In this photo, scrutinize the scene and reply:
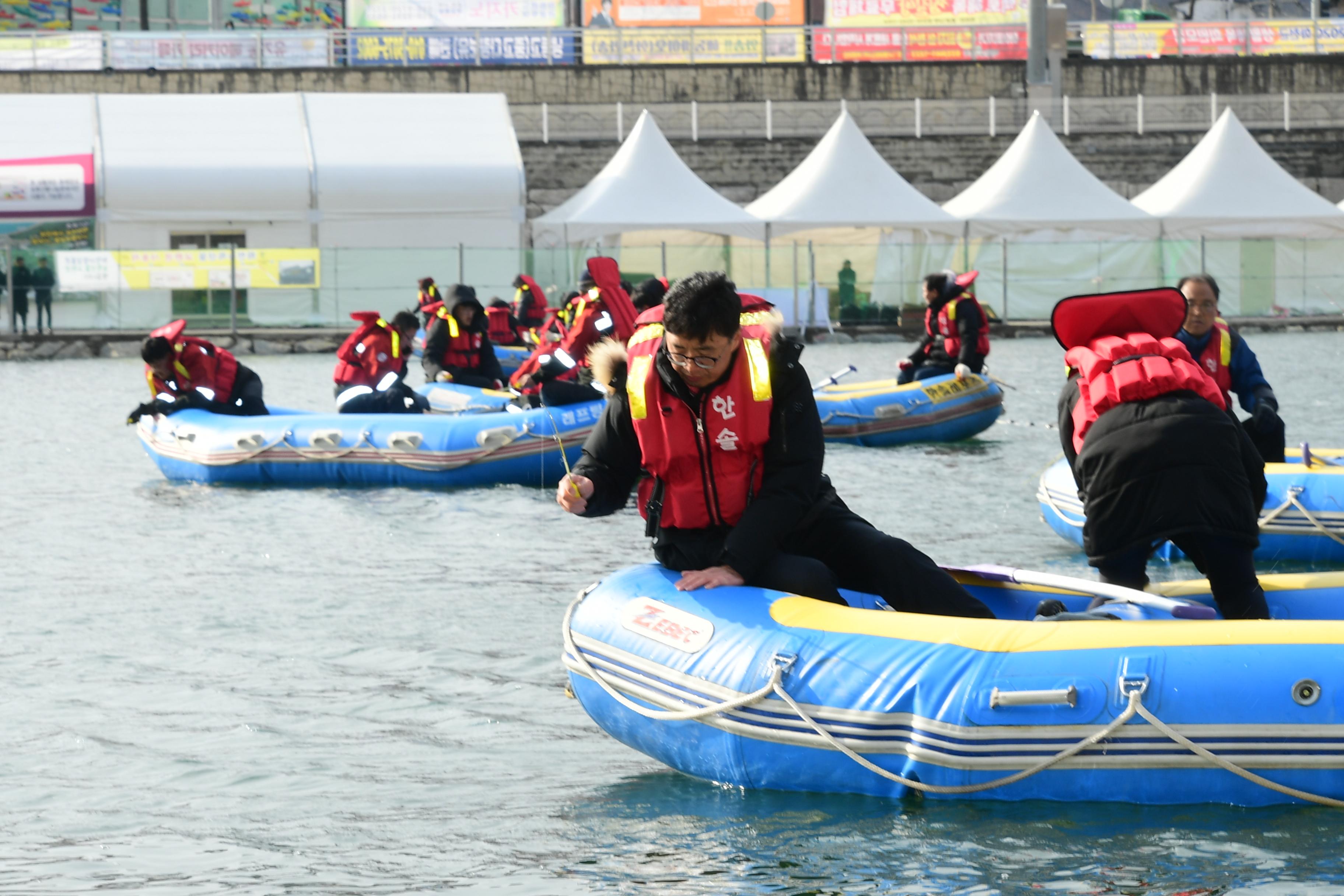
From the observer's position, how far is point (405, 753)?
18.5 ft

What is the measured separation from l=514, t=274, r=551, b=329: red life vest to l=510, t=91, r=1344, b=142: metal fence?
1313 cm

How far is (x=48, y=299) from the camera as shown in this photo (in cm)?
2666

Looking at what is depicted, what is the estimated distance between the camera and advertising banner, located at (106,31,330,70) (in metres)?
34.1

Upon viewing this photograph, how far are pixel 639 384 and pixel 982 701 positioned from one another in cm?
134

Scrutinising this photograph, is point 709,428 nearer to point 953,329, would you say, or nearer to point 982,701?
point 982,701

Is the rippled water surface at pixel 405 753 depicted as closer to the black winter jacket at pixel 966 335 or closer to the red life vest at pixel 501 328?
the black winter jacket at pixel 966 335

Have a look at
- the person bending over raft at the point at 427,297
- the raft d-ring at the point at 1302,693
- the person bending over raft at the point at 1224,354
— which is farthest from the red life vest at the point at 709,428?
the person bending over raft at the point at 427,297

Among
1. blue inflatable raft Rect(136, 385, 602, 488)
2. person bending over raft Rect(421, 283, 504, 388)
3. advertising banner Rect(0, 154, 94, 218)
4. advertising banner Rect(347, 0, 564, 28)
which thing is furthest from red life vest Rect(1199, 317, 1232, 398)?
advertising banner Rect(347, 0, 564, 28)

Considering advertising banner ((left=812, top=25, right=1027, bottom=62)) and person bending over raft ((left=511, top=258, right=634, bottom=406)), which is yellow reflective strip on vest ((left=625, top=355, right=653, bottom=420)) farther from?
advertising banner ((left=812, top=25, right=1027, bottom=62))

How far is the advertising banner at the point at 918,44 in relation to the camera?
118 ft

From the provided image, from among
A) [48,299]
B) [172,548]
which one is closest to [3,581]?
[172,548]

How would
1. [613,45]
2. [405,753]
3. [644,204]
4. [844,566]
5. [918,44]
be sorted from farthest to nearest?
[918,44] → [613,45] → [644,204] → [405,753] → [844,566]

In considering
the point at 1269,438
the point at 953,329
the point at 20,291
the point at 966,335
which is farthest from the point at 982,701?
the point at 20,291

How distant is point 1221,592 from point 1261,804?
Result: 79 centimetres
